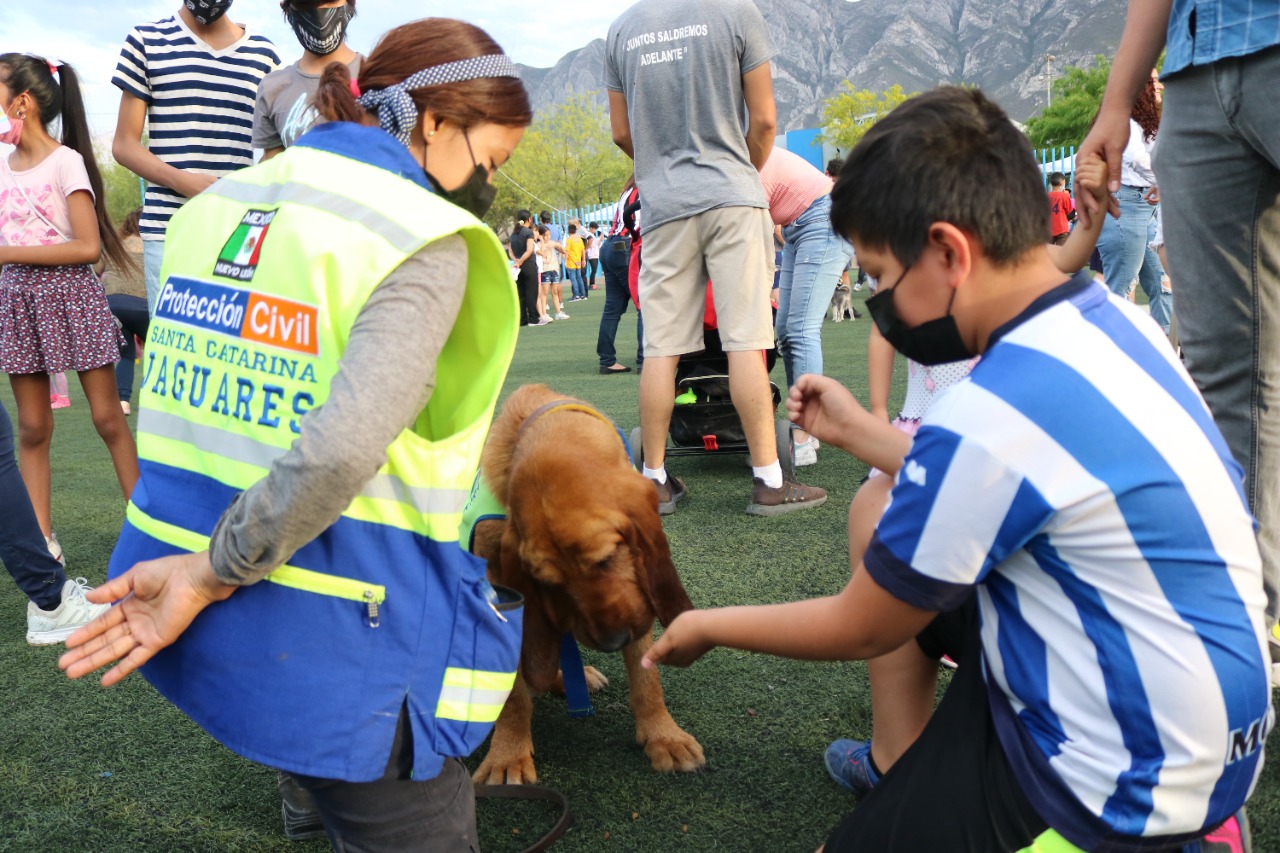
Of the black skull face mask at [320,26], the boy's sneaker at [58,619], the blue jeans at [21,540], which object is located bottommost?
the boy's sneaker at [58,619]

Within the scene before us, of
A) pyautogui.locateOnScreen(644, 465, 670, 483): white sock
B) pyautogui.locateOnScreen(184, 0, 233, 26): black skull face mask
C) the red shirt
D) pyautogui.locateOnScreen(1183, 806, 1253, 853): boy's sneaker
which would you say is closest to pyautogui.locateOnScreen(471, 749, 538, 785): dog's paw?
pyautogui.locateOnScreen(1183, 806, 1253, 853): boy's sneaker

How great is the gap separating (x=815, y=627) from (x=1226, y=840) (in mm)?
682

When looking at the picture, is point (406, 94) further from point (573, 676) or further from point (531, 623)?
point (573, 676)

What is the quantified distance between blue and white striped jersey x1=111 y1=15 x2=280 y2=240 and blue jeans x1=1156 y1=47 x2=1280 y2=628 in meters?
3.24

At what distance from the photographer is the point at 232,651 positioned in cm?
157

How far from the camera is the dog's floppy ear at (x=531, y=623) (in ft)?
8.04

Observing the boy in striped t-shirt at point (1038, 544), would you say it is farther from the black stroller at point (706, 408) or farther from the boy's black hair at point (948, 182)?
the black stroller at point (706, 408)

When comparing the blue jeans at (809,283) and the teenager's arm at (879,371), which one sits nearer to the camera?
the teenager's arm at (879,371)

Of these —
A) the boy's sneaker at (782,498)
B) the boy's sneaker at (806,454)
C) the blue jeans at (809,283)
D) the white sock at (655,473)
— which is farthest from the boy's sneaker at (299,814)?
the boy's sneaker at (806,454)

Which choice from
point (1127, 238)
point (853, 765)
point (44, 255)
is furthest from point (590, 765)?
point (1127, 238)

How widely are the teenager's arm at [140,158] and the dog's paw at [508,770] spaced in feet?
7.58

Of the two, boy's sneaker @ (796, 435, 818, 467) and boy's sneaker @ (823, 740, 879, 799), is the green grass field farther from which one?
boy's sneaker @ (796, 435, 818, 467)

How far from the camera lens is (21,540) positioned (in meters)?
3.45

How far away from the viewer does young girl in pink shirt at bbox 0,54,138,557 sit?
405 centimetres
